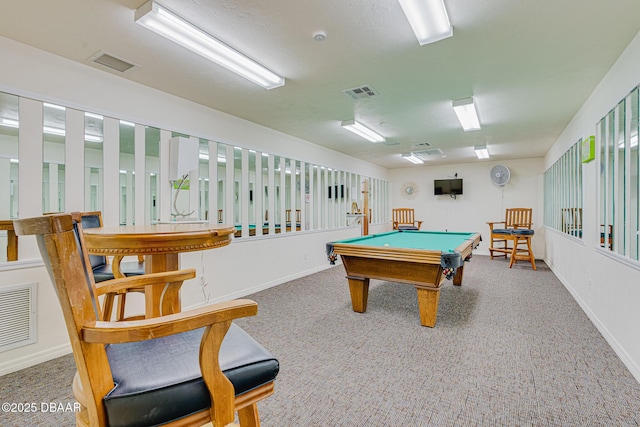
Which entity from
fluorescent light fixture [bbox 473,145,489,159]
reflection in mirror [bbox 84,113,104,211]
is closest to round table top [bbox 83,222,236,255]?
reflection in mirror [bbox 84,113,104,211]

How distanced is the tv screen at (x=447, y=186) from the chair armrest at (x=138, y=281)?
7.72 metres

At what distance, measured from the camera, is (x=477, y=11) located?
1930 mm

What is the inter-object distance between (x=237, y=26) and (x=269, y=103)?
1471 millimetres

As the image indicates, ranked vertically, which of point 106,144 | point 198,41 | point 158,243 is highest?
point 198,41

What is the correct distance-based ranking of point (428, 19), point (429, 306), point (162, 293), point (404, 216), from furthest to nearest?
1. point (404, 216)
2. point (429, 306)
3. point (428, 19)
4. point (162, 293)

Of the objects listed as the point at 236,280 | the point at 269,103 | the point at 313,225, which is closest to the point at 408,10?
the point at 269,103

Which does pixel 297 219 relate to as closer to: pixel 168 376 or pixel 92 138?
pixel 92 138

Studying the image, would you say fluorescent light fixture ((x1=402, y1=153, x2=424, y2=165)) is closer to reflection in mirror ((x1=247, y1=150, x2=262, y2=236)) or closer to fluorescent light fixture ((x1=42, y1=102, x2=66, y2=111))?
reflection in mirror ((x1=247, y1=150, x2=262, y2=236))

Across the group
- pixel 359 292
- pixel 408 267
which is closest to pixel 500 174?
pixel 408 267

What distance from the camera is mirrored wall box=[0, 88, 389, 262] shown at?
2.40 metres

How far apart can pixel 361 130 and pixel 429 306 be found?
110 inches

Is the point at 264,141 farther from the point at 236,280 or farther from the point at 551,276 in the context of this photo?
the point at 551,276

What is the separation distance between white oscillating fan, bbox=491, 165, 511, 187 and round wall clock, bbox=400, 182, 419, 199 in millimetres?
1938

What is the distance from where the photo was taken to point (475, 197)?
7.88 metres
